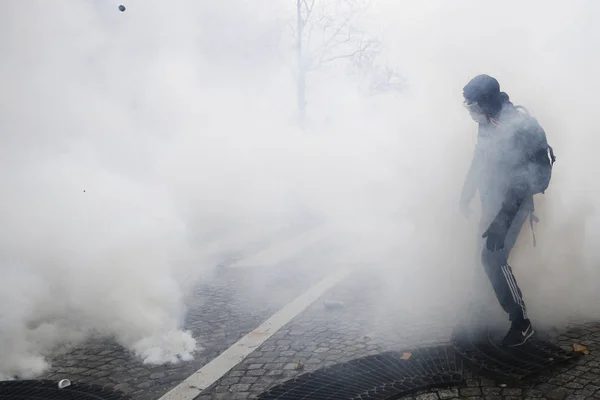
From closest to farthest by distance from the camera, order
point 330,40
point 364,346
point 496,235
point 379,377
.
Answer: point 379,377, point 496,235, point 364,346, point 330,40

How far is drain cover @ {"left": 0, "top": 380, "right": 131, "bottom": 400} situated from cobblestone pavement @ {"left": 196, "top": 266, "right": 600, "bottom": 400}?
0.58 metres

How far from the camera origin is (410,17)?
6.19 m

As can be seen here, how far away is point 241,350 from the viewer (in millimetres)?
3572

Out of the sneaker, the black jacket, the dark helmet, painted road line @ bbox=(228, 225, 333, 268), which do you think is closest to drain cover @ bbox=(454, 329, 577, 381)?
the sneaker

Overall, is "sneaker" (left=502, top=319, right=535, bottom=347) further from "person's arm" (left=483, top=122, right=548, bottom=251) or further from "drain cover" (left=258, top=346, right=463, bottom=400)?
"person's arm" (left=483, top=122, right=548, bottom=251)

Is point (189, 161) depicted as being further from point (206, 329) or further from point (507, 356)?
point (507, 356)

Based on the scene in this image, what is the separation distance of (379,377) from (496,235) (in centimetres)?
109

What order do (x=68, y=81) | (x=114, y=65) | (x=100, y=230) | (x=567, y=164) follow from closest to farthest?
(x=100, y=230) → (x=567, y=164) → (x=68, y=81) → (x=114, y=65)

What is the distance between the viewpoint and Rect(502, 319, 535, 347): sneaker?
3.28m

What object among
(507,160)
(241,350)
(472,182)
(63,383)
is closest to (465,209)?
(472,182)

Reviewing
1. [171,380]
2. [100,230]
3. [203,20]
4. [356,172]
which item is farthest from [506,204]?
[203,20]

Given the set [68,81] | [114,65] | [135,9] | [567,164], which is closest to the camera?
[567,164]

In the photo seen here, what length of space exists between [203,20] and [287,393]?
6.14m

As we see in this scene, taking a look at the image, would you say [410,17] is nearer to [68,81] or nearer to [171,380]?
[68,81]
